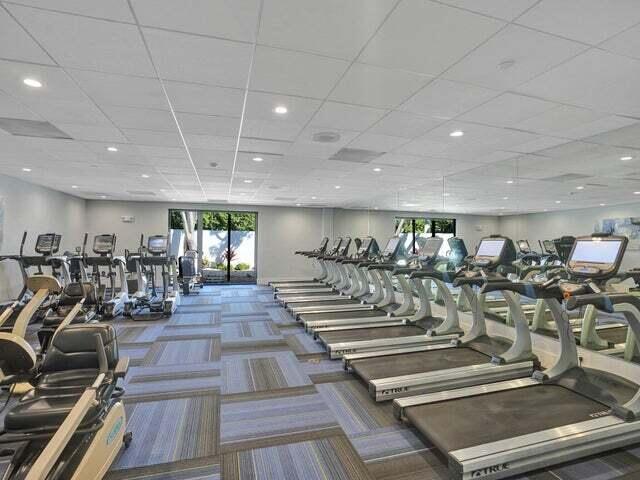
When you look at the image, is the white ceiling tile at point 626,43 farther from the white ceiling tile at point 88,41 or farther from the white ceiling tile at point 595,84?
the white ceiling tile at point 88,41

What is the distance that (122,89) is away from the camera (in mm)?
2760

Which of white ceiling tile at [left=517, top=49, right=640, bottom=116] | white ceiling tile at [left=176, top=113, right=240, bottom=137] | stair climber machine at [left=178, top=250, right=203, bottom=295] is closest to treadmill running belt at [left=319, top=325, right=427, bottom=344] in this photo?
white ceiling tile at [left=176, top=113, right=240, bottom=137]

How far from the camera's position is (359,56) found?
88.8 inches

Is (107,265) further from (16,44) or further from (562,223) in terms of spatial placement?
(562,223)

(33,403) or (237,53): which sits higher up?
(237,53)

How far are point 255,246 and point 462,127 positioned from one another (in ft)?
27.9

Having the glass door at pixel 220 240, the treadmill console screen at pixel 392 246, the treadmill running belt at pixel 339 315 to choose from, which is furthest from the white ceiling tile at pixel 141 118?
the glass door at pixel 220 240

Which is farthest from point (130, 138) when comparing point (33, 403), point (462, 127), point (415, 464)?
point (415, 464)

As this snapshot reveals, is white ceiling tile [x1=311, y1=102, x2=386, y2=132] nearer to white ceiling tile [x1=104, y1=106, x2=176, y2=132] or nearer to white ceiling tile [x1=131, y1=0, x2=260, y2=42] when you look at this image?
white ceiling tile [x1=131, y1=0, x2=260, y2=42]

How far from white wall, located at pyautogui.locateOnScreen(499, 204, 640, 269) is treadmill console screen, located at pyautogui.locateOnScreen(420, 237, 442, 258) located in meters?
0.92

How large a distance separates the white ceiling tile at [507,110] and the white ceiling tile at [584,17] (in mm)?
842

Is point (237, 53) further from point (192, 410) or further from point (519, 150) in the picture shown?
point (519, 150)

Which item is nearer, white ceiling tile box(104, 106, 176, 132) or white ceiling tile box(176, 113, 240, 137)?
white ceiling tile box(104, 106, 176, 132)

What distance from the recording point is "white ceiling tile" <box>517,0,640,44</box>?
5.61 feet
